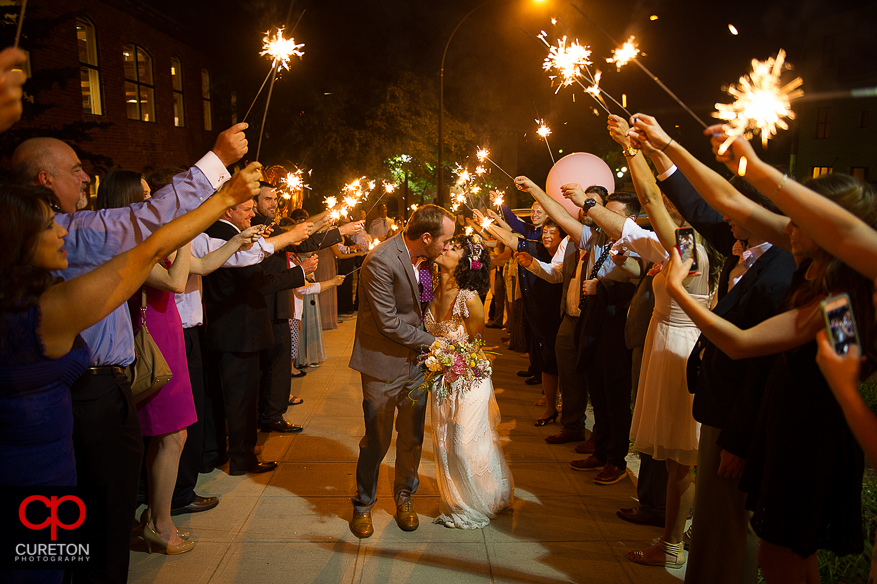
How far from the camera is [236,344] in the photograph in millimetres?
4527

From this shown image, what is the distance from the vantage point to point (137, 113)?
56.9 feet

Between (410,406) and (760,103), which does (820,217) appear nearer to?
(760,103)

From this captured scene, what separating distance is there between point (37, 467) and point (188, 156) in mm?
20713

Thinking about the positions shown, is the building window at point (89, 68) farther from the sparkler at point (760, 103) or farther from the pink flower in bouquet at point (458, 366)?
the sparkler at point (760, 103)

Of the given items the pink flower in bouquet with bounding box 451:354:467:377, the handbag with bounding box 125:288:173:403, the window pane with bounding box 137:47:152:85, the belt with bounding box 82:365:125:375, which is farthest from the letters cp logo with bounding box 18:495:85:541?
the window pane with bounding box 137:47:152:85

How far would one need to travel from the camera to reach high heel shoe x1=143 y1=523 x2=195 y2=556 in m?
3.48

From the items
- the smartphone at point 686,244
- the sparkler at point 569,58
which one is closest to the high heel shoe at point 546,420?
the sparkler at point 569,58

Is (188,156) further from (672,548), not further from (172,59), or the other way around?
(672,548)

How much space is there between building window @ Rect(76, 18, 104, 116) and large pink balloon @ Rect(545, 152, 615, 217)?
1419 cm

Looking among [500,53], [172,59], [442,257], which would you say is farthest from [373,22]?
[442,257]

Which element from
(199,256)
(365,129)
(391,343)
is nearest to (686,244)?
(391,343)

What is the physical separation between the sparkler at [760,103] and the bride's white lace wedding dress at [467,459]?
8.25 ft

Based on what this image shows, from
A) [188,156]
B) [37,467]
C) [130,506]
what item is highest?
[188,156]

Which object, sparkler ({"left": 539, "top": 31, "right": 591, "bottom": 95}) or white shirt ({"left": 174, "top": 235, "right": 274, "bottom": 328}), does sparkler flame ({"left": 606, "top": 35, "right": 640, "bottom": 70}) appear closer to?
sparkler ({"left": 539, "top": 31, "right": 591, "bottom": 95})
